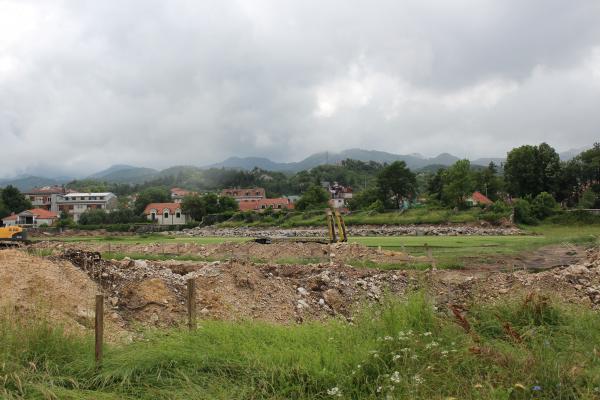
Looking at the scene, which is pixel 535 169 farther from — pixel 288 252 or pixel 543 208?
pixel 288 252

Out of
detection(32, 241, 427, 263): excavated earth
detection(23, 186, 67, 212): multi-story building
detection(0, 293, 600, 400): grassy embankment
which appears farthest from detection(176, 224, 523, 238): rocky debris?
detection(23, 186, 67, 212): multi-story building

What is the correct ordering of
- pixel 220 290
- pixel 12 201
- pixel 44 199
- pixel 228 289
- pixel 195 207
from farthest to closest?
pixel 44 199 → pixel 12 201 → pixel 195 207 → pixel 228 289 → pixel 220 290

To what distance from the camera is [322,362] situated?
18.5ft

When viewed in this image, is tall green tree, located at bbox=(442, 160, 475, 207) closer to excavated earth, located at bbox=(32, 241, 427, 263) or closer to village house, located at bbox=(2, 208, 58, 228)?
excavated earth, located at bbox=(32, 241, 427, 263)

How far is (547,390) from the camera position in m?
4.96

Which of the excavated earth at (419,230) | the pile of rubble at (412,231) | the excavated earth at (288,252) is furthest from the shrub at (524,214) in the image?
the excavated earth at (288,252)

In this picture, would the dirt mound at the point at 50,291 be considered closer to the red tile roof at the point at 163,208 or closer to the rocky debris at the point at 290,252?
the rocky debris at the point at 290,252

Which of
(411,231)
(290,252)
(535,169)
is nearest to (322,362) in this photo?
(290,252)

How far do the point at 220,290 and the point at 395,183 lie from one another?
70.4 meters

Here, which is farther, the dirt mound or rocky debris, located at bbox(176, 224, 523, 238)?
rocky debris, located at bbox(176, 224, 523, 238)

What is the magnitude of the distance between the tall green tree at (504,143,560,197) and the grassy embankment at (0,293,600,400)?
70.4 metres

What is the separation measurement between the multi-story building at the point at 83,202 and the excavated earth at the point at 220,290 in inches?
4669

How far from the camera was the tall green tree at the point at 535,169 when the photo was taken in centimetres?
7000

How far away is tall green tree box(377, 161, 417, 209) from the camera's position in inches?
3145
